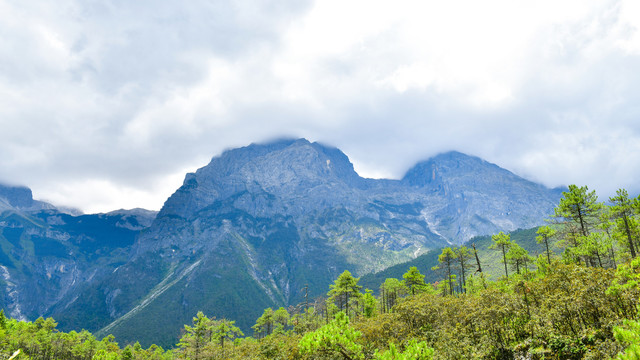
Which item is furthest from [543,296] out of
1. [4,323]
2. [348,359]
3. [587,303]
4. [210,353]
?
[4,323]

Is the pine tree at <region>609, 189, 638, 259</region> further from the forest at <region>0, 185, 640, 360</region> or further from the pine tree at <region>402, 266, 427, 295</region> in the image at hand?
the pine tree at <region>402, 266, 427, 295</region>

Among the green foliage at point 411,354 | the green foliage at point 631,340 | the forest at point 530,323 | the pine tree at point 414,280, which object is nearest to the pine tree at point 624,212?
the forest at point 530,323

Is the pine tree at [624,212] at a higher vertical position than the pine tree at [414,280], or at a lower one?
higher

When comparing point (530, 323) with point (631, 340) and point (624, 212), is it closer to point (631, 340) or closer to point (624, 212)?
point (631, 340)

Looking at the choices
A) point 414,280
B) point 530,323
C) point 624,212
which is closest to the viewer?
point 530,323

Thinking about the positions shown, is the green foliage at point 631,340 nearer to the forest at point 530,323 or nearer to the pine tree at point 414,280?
the forest at point 530,323

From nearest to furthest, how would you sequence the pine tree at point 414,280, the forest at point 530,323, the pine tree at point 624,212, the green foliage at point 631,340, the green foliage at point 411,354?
1. the green foliage at point 631,340
2. the green foliage at point 411,354
3. the forest at point 530,323
4. the pine tree at point 624,212
5. the pine tree at point 414,280

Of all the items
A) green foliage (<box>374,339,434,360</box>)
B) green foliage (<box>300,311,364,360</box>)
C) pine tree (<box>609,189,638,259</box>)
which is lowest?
green foliage (<box>374,339,434,360</box>)

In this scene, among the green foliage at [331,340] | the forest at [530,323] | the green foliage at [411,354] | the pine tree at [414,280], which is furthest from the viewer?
the pine tree at [414,280]

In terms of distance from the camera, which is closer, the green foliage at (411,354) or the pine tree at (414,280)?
the green foliage at (411,354)

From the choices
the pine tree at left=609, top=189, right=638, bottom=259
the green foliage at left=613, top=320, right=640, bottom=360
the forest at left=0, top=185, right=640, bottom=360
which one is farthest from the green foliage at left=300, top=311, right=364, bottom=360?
the pine tree at left=609, top=189, right=638, bottom=259

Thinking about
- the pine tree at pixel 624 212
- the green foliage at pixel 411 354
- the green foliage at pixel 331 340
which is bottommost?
the green foliage at pixel 411 354

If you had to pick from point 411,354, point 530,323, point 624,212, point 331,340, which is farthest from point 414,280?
point 331,340

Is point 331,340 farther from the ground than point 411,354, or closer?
farther from the ground
